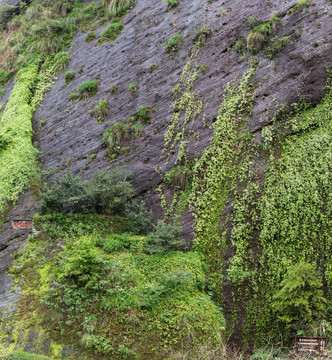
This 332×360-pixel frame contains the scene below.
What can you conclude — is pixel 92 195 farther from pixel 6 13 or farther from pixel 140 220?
pixel 6 13

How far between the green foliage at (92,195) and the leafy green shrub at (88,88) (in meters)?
5.20

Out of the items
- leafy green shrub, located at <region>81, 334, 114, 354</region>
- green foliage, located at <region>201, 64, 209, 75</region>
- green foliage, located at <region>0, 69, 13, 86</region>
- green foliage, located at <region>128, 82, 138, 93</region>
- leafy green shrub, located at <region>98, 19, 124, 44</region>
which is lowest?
leafy green shrub, located at <region>81, 334, 114, 354</region>

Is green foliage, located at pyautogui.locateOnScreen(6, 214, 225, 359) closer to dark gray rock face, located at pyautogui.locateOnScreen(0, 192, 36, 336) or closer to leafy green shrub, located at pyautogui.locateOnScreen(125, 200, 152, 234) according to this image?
dark gray rock face, located at pyautogui.locateOnScreen(0, 192, 36, 336)

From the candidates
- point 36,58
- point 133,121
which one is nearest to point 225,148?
point 133,121

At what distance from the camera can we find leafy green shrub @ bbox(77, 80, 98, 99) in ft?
49.1

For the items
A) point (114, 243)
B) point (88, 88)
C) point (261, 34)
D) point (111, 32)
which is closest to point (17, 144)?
point (88, 88)

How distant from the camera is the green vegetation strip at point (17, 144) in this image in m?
12.6

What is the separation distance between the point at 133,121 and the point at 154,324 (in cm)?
751

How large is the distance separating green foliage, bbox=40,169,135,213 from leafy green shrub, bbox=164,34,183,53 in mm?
5695

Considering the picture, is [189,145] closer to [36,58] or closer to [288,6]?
[288,6]

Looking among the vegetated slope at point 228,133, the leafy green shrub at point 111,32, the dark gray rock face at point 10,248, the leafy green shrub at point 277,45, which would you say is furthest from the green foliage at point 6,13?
the leafy green shrub at point 277,45

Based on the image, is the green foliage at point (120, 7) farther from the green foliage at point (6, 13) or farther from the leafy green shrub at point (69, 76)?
the green foliage at point (6, 13)

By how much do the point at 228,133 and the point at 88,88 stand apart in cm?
738

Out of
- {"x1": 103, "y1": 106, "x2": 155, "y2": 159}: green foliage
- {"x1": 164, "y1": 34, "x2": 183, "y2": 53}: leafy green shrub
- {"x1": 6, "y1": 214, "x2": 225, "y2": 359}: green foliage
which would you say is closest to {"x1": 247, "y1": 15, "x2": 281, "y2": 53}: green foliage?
{"x1": 164, "y1": 34, "x2": 183, "y2": 53}: leafy green shrub
